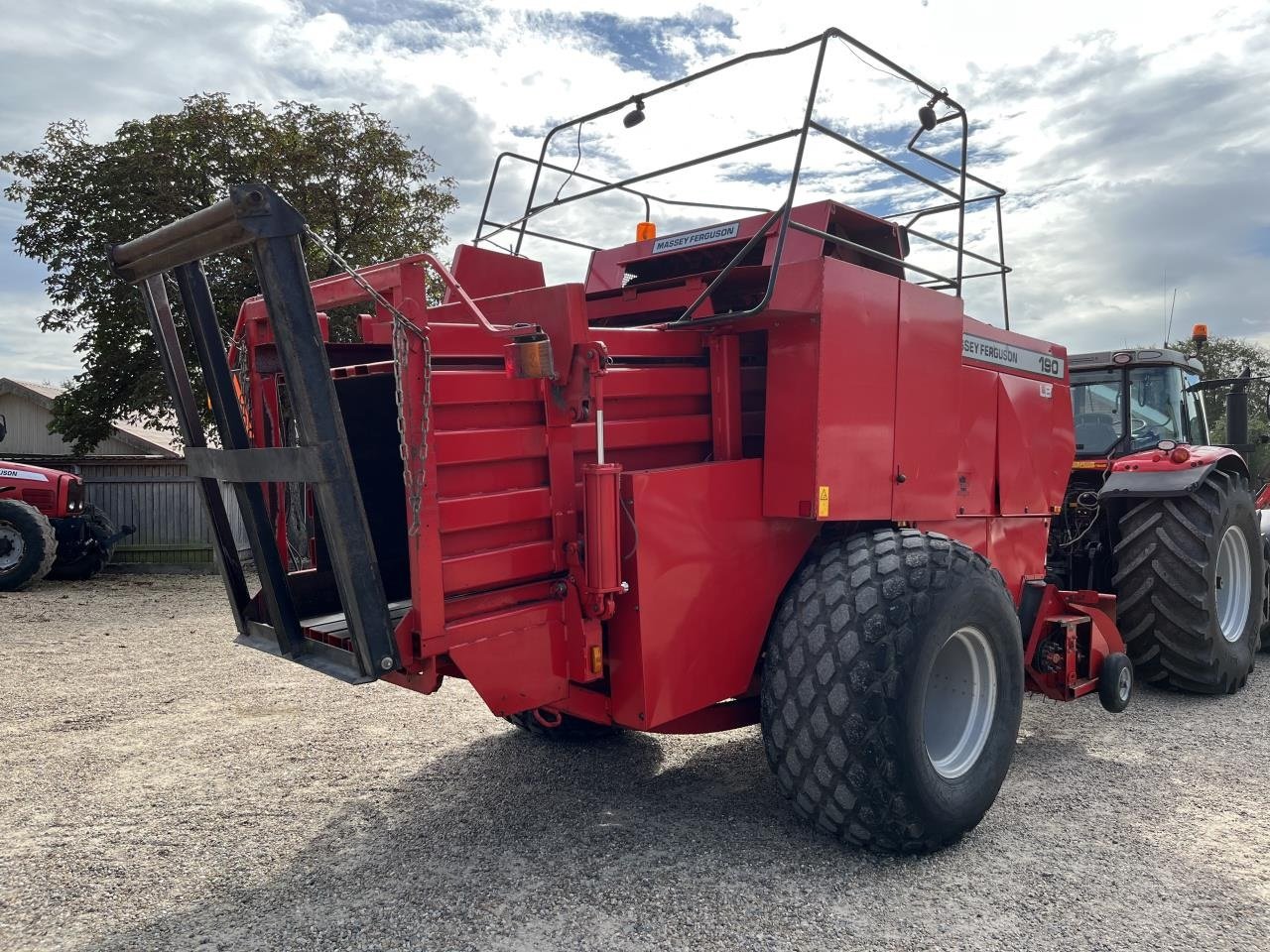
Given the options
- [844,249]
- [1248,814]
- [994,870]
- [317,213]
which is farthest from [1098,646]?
[317,213]

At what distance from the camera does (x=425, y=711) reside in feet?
18.0

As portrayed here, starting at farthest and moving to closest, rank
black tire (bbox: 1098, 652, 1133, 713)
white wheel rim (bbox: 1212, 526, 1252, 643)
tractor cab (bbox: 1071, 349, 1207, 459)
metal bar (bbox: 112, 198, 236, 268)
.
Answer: tractor cab (bbox: 1071, 349, 1207, 459) < white wheel rim (bbox: 1212, 526, 1252, 643) < black tire (bbox: 1098, 652, 1133, 713) < metal bar (bbox: 112, 198, 236, 268)

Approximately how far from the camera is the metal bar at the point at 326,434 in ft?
8.96

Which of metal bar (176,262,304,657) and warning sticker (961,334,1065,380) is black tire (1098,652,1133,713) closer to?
warning sticker (961,334,1065,380)

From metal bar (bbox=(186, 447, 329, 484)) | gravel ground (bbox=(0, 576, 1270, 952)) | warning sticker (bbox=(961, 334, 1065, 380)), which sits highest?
warning sticker (bbox=(961, 334, 1065, 380))

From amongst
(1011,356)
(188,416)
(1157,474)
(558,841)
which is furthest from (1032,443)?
(188,416)

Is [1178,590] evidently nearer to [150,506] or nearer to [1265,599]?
[1265,599]

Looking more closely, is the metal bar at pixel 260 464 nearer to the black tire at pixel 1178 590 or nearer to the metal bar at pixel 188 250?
the metal bar at pixel 188 250

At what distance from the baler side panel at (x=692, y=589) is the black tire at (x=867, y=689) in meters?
0.15

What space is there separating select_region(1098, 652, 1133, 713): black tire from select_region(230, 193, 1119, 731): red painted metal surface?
132 cm

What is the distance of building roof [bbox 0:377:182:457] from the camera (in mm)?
22656

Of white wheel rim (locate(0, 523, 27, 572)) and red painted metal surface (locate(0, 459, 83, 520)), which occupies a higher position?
red painted metal surface (locate(0, 459, 83, 520))

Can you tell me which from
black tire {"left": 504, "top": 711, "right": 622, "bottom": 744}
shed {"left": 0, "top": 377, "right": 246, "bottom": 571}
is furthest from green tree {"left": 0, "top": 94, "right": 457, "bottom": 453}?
black tire {"left": 504, "top": 711, "right": 622, "bottom": 744}

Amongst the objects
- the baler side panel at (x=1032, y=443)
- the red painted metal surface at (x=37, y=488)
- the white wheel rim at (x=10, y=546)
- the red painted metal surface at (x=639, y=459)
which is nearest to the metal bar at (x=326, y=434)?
the red painted metal surface at (x=639, y=459)
